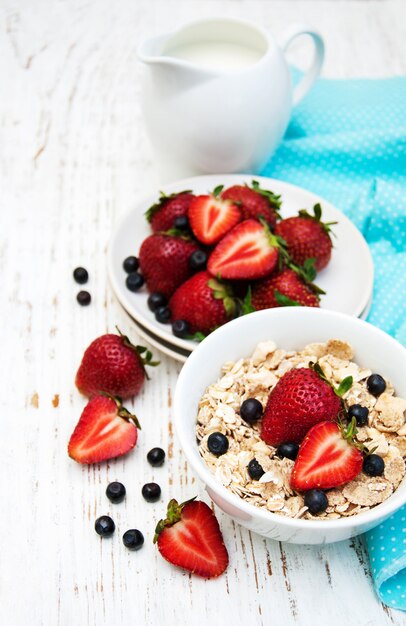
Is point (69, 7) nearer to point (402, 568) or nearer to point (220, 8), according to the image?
point (220, 8)

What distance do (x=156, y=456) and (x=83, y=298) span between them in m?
0.40

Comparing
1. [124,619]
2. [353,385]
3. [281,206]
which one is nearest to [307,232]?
[281,206]

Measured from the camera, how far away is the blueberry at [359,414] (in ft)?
3.68

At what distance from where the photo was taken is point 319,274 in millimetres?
1500

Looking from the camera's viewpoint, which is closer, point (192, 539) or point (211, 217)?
point (192, 539)

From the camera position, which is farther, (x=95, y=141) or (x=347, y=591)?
A: (x=95, y=141)

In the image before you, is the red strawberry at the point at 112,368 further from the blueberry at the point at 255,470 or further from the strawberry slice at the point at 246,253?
the blueberry at the point at 255,470

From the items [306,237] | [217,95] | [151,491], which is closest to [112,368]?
[151,491]

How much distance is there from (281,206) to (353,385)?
1.81 ft

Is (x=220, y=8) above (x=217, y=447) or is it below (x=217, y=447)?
above

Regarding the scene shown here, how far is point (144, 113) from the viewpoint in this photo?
5.30ft

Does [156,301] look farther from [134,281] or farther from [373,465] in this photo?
[373,465]

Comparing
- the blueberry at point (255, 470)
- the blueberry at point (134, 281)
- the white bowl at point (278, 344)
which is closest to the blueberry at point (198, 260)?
the blueberry at point (134, 281)

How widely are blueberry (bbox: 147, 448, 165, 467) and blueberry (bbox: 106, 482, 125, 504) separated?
68 mm
